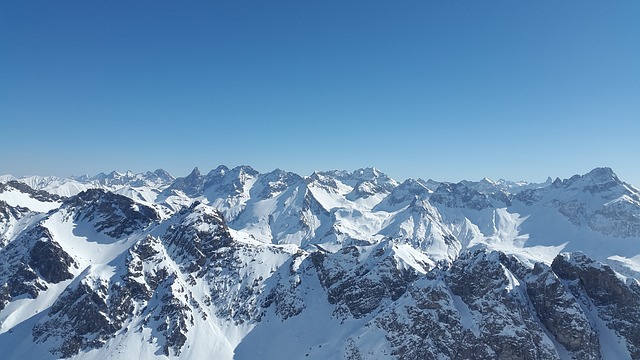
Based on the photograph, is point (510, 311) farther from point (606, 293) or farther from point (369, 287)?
point (369, 287)

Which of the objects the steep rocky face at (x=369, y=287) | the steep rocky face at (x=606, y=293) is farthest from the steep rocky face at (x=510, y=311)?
the steep rocky face at (x=369, y=287)

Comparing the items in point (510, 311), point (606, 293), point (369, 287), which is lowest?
point (510, 311)

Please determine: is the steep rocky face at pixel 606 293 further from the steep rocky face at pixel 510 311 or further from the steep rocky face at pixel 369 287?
the steep rocky face at pixel 369 287

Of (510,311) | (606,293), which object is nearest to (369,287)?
(510,311)

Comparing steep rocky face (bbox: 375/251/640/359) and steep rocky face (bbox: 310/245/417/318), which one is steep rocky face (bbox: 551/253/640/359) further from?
steep rocky face (bbox: 310/245/417/318)

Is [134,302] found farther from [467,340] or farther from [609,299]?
[609,299]

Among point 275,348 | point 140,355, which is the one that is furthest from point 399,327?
point 140,355

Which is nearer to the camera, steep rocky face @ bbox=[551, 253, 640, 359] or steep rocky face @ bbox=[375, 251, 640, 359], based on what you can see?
steep rocky face @ bbox=[375, 251, 640, 359]

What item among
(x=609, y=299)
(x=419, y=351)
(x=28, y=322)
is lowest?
(x=419, y=351)

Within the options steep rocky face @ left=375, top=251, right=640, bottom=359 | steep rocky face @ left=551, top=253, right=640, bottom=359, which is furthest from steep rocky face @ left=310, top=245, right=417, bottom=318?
steep rocky face @ left=551, top=253, right=640, bottom=359

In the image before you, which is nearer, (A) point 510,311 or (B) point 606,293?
(A) point 510,311

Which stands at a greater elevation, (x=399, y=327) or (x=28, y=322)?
(x=28, y=322)
